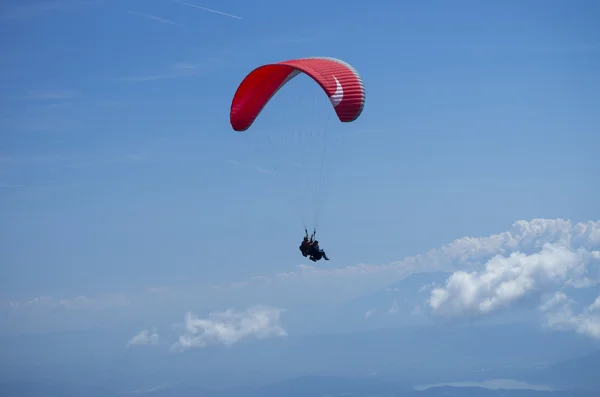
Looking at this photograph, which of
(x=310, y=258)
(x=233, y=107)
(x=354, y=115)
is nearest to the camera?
(x=354, y=115)

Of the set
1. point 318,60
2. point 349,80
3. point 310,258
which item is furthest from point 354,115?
point 310,258

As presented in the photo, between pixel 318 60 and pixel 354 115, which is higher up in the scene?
pixel 318 60

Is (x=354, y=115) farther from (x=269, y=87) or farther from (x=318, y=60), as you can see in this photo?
(x=269, y=87)

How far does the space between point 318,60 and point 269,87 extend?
188 inches

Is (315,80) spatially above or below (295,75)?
below

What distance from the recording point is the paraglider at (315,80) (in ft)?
123

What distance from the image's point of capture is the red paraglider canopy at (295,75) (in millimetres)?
37500

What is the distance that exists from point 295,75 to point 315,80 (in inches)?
308

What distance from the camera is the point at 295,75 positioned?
148 feet

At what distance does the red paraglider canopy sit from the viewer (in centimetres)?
3750

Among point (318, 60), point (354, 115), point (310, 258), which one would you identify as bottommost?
point (310, 258)

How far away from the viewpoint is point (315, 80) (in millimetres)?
37594

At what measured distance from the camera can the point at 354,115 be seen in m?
37.7

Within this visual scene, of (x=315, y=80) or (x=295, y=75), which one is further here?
(x=295, y=75)
